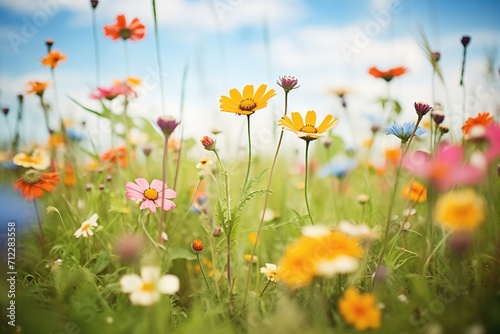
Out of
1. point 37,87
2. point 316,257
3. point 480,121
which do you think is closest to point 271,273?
point 316,257

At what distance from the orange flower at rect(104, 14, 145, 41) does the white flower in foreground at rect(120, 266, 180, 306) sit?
826 millimetres

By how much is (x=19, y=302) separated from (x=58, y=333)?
0.15m

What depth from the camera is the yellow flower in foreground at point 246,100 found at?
890mm

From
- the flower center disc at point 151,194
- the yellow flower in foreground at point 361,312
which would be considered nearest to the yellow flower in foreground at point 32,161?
the flower center disc at point 151,194

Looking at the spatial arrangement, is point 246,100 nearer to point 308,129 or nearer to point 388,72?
point 308,129

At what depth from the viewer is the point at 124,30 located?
4.03 feet

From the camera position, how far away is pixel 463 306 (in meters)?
0.69

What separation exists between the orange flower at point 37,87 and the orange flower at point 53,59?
7 cm

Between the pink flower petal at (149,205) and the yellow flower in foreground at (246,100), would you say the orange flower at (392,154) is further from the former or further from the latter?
the pink flower petal at (149,205)

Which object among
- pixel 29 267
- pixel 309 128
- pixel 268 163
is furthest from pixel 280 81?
pixel 268 163

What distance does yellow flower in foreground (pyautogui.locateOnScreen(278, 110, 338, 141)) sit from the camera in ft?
2.86

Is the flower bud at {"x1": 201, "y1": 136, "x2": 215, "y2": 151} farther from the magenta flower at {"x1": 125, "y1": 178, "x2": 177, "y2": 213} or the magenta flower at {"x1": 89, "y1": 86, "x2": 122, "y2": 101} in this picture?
the magenta flower at {"x1": 89, "y1": 86, "x2": 122, "y2": 101}

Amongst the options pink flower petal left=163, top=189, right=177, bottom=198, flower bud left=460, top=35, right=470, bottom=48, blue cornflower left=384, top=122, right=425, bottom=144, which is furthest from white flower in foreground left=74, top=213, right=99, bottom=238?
flower bud left=460, top=35, right=470, bottom=48

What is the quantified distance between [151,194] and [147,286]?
30 centimetres
